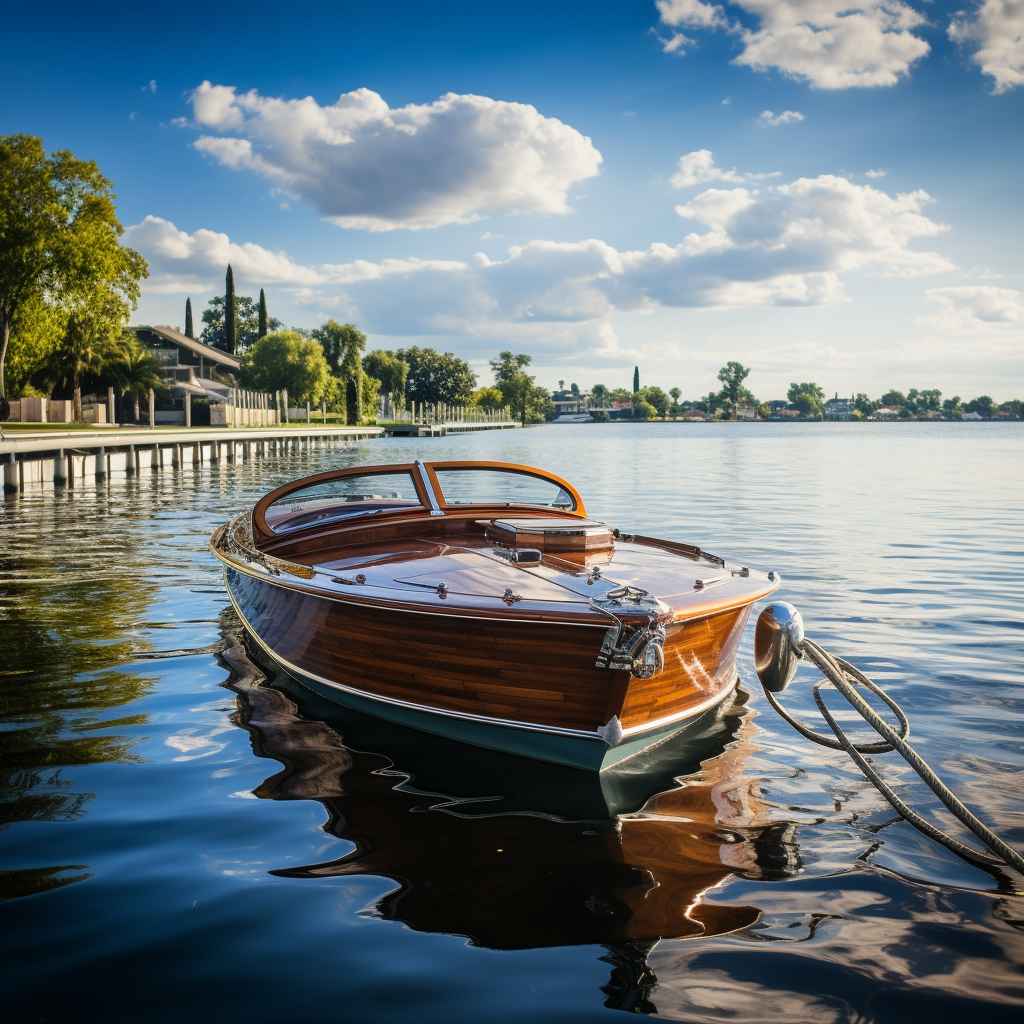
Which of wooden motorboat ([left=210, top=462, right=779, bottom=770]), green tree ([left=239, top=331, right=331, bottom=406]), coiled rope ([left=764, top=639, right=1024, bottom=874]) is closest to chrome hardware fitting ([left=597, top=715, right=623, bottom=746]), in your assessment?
wooden motorboat ([left=210, top=462, right=779, bottom=770])

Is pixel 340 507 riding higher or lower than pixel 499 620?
higher

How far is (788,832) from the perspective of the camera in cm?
441

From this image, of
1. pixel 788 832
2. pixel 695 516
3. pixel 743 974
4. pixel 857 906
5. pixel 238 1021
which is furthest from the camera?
pixel 695 516

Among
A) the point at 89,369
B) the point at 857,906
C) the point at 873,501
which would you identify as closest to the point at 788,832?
the point at 857,906

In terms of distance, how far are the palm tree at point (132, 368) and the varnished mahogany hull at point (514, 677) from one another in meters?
48.0

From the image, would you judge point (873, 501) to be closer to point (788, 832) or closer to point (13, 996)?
point (788, 832)

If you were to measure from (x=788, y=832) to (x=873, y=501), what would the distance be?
64.0 feet

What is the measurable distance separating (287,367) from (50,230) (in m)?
35.1

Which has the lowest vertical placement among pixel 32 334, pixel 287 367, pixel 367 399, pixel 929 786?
pixel 929 786

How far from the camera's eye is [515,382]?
527 feet

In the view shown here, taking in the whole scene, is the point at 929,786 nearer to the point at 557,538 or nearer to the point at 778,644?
the point at 778,644

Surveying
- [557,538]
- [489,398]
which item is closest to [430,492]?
[557,538]

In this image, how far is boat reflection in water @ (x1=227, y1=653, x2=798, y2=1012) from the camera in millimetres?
3568

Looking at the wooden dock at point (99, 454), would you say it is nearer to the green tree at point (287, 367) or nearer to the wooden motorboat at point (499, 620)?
the wooden motorboat at point (499, 620)
